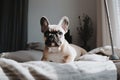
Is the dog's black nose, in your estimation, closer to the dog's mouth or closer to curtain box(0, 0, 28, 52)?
the dog's mouth

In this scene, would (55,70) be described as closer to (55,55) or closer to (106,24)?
(55,55)

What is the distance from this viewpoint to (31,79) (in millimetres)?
539

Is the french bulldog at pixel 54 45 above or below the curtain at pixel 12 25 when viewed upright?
below

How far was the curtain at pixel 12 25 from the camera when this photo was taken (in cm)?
299

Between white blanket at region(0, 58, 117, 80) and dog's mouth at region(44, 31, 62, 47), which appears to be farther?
dog's mouth at region(44, 31, 62, 47)

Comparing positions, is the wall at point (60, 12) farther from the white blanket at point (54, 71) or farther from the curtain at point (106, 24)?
Result: the white blanket at point (54, 71)

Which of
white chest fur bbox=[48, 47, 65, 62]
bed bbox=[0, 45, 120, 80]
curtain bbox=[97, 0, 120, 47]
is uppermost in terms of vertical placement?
curtain bbox=[97, 0, 120, 47]

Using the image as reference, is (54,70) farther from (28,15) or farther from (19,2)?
(28,15)

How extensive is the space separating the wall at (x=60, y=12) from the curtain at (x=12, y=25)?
11.8 inches

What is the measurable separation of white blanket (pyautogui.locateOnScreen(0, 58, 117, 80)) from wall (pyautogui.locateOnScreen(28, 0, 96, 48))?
2689mm

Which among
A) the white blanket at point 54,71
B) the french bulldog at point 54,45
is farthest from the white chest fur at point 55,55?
the white blanket at point 54,71

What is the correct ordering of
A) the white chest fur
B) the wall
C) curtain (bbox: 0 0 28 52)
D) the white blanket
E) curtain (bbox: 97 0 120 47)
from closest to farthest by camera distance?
Result: 1. the white blanket
2. the white chest fur
3. curtain (bbox: 97 0 120 47)
4. curtain (bbox: 0 0 28 52)
5. the wall

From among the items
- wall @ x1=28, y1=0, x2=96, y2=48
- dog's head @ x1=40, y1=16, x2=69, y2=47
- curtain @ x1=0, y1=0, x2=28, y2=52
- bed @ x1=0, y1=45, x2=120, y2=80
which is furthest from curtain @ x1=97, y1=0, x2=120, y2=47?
bed @ x1=0, y1=45, x2=120, y2=80

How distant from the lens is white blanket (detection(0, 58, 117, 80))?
1.75 ft
